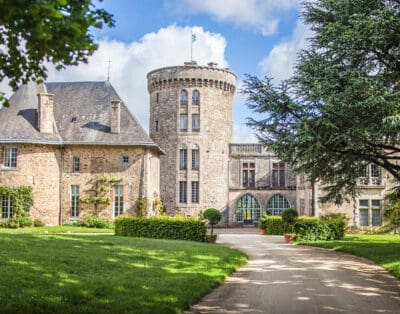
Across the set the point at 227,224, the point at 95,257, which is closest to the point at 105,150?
the point at 227,224

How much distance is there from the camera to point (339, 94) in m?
14.9

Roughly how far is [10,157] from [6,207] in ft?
9.63

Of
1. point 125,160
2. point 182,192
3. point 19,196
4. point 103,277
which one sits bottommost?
point 103,277

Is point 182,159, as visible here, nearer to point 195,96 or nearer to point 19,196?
point 195,96

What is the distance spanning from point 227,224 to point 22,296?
34.3m

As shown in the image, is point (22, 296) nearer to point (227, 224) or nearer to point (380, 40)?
point (380, 40)

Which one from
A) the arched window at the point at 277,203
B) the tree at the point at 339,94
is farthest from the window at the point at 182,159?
the tree at the point at 339,94

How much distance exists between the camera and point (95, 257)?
13.3 metres

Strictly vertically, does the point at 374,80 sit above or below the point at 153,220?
above

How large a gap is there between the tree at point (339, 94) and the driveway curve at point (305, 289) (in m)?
3.36

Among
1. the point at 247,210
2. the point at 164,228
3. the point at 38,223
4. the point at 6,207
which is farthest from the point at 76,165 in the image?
the point at 247,210

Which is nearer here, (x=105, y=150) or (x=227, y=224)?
(x=105, y=150)

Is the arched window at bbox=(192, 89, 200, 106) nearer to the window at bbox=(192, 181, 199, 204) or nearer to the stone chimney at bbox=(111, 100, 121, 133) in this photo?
the window at bbox=(192, 181, 199, 204)

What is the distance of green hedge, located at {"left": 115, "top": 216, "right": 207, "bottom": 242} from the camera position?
2294 centimetres
